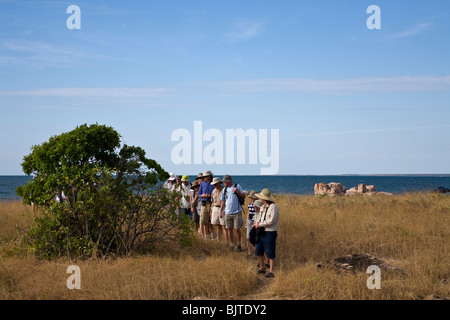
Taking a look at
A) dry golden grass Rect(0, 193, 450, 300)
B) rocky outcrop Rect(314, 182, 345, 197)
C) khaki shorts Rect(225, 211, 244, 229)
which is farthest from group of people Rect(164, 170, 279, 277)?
rocky outcrop Rect(314, 182, 345, 197)

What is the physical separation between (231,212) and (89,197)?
150 inches

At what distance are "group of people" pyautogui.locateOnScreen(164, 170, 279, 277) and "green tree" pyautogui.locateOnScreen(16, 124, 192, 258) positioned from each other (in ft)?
2.93

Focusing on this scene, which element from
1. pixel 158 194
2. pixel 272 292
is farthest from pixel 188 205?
pixel 272 292

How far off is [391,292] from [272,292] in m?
2.07

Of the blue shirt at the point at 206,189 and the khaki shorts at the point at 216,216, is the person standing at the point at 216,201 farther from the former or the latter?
the blue shirt at the point at 206,189

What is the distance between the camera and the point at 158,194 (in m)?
10.7

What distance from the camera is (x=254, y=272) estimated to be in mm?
8680

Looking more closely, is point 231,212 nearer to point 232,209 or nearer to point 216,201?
point 232,209

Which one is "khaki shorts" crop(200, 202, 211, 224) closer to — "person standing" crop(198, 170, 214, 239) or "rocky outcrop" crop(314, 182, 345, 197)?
"person standing" crop(198, 170, 214, 239)

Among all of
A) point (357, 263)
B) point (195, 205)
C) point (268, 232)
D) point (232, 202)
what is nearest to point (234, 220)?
point (232, 202)

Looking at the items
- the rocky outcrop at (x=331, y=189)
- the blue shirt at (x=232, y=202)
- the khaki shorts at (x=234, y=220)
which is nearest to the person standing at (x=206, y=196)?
the blue shirt at (x=232, y=202)
